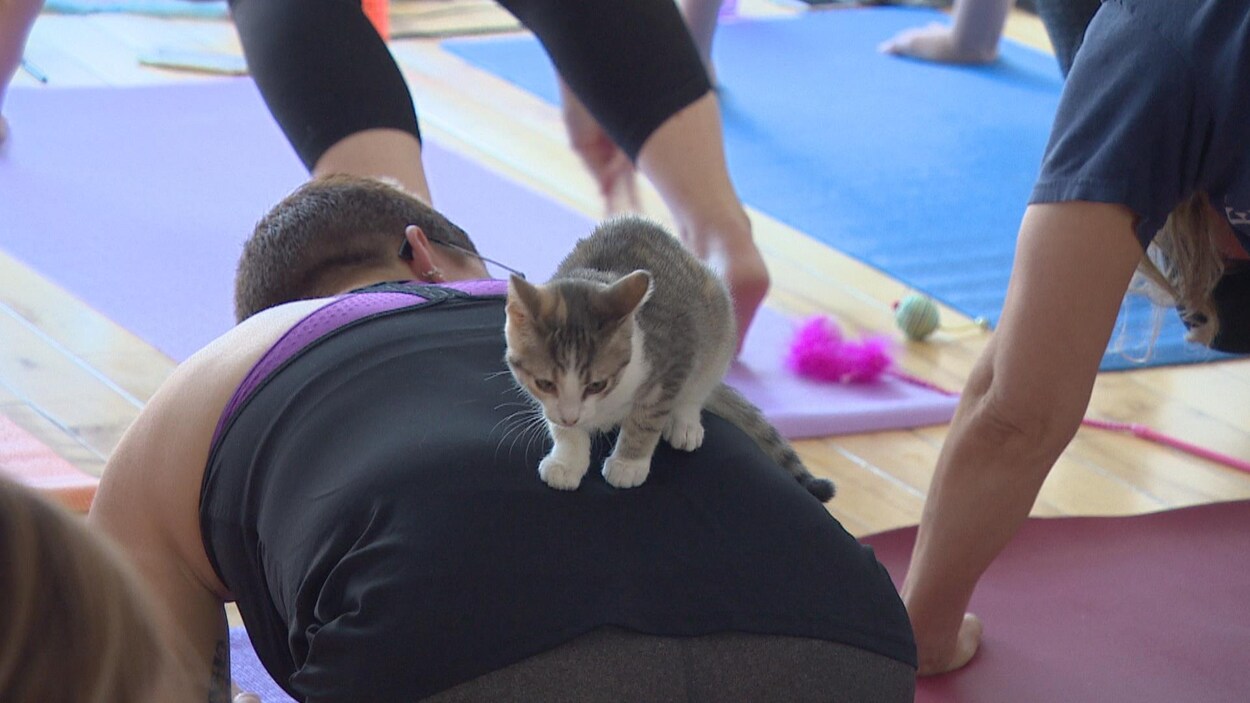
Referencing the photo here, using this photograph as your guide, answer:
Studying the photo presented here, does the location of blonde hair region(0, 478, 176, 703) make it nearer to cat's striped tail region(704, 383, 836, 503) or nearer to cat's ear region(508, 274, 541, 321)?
cat's ear region(508, 274, 541, 321)

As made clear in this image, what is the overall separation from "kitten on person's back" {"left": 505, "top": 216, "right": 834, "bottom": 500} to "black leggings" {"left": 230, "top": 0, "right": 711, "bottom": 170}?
56 centimetres

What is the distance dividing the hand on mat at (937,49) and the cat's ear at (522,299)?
133 inches

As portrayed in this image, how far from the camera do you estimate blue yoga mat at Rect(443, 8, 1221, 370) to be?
2.82 metres

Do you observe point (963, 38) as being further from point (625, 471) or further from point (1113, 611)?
point (625, 471)

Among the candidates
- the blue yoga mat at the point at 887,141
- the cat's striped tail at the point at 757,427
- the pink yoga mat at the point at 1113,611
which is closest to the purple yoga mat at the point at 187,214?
the pink yoga mat at the point at 1113,611

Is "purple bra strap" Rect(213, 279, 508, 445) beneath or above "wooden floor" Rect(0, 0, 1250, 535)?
above

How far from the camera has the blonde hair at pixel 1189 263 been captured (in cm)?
145

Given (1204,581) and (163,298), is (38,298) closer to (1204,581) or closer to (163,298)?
(163,298)

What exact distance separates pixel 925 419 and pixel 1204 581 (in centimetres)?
53

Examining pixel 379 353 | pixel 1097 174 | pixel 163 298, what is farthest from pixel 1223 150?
pixel 163 298

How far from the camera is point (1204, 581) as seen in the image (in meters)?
1.79

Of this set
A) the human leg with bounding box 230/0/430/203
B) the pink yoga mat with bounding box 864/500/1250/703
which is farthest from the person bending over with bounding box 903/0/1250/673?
the human leg with bounding box 230/0/430/203

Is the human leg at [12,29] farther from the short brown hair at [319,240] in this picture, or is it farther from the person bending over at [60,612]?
the person bending over at [60,612]

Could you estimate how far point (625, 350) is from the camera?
1117 mm
